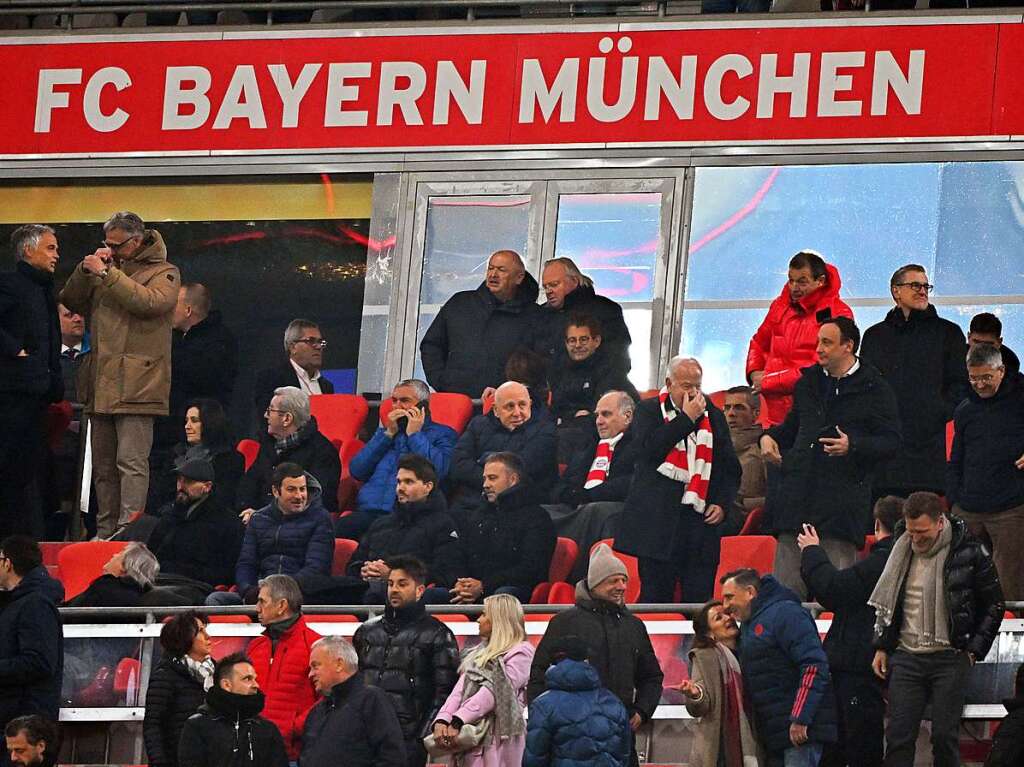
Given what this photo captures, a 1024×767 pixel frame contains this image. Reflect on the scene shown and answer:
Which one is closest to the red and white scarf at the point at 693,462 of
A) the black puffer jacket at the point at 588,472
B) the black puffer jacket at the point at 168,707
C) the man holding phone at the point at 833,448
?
the man holding phone at the point at 833,448

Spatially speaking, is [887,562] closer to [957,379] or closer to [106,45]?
[957,379]

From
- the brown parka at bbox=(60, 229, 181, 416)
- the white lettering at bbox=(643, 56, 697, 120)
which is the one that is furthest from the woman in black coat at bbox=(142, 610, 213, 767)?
the white lettering at bbox=(643, 56, 697, 120)

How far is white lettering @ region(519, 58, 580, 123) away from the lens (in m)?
17.5

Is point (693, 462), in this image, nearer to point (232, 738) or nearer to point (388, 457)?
point (388, 457)

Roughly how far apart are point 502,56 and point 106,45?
272cm

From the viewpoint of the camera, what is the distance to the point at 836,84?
56.0ft

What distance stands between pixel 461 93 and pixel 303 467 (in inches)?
165

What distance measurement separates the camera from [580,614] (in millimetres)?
11711

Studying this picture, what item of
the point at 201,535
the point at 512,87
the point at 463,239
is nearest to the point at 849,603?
the point at 201,535

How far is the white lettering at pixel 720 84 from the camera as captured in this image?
56.4ft

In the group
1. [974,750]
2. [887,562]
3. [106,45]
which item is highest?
[106,45]

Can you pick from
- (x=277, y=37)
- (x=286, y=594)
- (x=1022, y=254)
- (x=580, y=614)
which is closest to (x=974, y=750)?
(x=580, y=614)

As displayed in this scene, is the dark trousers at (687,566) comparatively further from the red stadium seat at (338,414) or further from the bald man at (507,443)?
the red stadium seat at (338,414)

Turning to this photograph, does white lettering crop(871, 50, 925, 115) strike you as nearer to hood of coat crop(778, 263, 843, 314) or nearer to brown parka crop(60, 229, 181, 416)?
hood of coat crop(778, 263, 843, 314)
